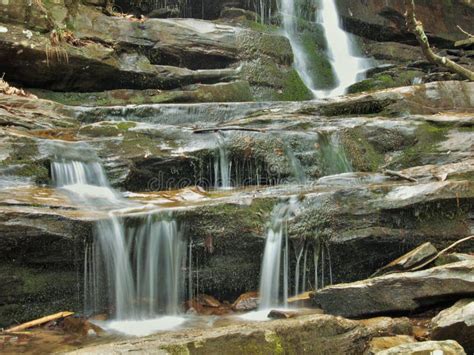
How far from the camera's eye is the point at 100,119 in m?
8.95

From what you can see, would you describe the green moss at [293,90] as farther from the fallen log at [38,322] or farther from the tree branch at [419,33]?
the fallen log at [38,322]

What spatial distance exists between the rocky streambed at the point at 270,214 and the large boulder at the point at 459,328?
0.04 feet

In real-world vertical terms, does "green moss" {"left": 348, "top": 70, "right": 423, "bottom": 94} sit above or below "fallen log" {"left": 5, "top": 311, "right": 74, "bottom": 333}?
above

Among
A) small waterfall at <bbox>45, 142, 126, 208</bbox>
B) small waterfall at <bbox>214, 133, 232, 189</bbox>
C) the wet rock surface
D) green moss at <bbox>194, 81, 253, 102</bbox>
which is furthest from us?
green moss at <bbox>194, 81, 253, 102</bbox>

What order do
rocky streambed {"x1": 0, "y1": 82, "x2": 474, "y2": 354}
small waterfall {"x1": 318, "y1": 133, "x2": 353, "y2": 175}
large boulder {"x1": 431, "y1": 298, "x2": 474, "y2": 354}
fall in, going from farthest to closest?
small waterfall {"x1": 318, "y1": 133, "x2": 353, "y2": 175}
rocky streambed {"x1": 0, "y1": 82, "x2": 474, "y2": 354}
large boulder {"x1": 431, "y1": 298, "x2": 474, "y2": 354}

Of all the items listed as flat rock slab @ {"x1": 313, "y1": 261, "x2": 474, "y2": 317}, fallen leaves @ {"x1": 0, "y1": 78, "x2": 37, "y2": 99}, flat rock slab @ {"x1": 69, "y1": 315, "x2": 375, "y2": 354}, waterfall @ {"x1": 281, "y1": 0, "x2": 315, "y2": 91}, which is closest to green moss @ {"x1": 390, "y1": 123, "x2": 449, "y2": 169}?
flat rock slab @ {"x1": 313, "y1": 261, "x2": 474, "y2": 317}

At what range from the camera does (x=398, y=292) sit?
4.62 m

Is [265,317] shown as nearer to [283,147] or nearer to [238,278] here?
[238,278]

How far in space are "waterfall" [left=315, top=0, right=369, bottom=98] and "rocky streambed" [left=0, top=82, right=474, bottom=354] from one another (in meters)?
4.98

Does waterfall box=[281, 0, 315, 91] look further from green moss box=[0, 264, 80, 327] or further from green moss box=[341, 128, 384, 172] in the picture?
green moss box=[0, 264, 80, 327]

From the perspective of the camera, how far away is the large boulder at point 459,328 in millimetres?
3766

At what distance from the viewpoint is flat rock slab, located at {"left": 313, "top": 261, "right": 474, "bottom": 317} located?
4535mm

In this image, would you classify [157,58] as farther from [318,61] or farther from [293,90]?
[318,61]

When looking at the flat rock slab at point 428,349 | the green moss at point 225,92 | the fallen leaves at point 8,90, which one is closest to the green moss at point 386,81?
the green moss at point 225,92
